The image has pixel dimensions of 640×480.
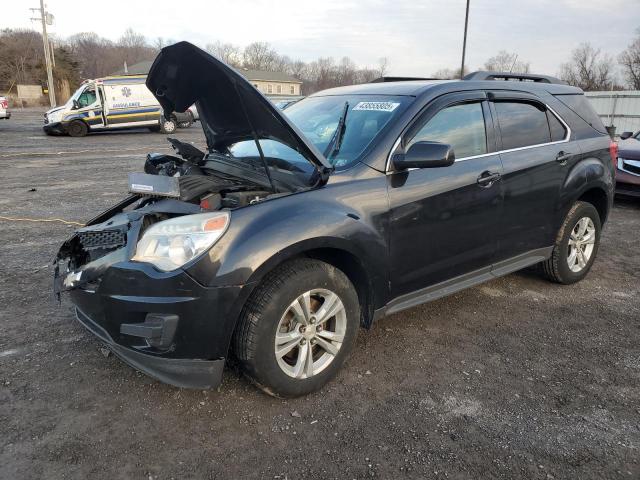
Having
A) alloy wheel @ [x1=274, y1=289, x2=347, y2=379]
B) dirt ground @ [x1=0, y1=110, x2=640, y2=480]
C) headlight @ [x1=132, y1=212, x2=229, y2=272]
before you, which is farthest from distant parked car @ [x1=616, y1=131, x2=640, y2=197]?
headlight @ [x1=132, y1=212, x2=229, y2=272]

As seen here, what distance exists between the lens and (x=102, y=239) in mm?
2951

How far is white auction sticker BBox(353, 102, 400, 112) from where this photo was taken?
131 inches

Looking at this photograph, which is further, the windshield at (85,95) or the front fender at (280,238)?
the windshield at (85,95)

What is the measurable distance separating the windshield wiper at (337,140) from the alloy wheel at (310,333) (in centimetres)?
96

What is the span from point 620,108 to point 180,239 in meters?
23.2

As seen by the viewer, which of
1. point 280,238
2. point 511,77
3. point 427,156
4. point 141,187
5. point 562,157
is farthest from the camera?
point 511,77

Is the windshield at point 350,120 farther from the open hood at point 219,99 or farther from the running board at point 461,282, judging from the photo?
the running board at point 461,282

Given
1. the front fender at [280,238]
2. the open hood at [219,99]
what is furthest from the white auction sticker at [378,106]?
the front fender at [280,238]

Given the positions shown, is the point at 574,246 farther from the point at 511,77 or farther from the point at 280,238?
the point at 280,238

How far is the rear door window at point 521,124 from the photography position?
150 inches

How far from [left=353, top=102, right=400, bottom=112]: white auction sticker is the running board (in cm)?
125

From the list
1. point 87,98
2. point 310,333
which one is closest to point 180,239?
point 310,333

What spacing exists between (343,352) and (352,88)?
220 cm

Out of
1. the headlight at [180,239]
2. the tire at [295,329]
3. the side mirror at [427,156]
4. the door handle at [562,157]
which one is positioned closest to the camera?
the headlight at [180,239]
